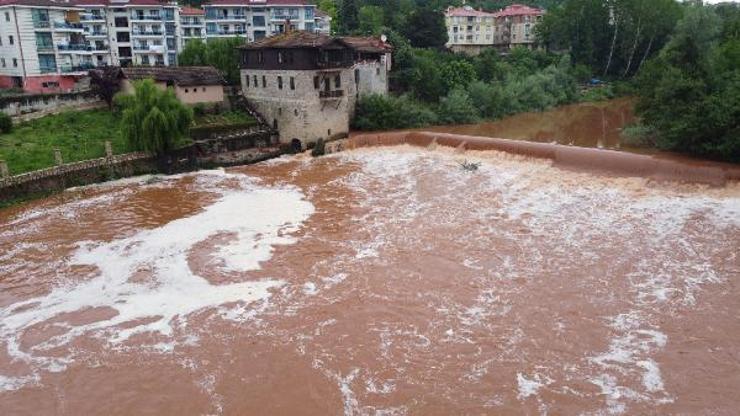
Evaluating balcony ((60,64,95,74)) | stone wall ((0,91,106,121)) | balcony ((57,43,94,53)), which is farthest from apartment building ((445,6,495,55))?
stone wall ((0,91,106,121))

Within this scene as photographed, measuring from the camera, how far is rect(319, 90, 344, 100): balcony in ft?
116

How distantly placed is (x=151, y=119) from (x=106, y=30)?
2450cm

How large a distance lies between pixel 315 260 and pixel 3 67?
36472 millimetres

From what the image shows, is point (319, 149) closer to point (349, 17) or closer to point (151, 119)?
point (151, 119)

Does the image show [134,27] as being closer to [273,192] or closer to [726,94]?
[273,192]

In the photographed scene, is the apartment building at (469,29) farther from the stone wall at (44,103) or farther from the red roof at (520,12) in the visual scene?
the stone wall at (44,103)

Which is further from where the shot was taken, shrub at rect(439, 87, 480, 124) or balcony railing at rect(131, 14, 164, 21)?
balcony railing at rect(131, 14, 164, 21)

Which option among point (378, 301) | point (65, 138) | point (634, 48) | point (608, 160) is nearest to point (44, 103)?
point (65, 138)

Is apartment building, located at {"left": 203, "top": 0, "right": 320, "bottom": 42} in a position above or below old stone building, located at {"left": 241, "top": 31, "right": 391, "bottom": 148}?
above

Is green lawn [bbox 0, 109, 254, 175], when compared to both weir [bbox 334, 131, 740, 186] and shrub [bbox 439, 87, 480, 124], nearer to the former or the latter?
weir [bbox 334, 131, 740, 186]

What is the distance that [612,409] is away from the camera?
1239cm

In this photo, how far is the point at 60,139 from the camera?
31062mm

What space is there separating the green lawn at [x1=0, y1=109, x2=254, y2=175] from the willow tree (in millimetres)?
1134

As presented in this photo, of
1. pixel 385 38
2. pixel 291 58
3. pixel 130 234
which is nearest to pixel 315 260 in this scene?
pixel 130 234
